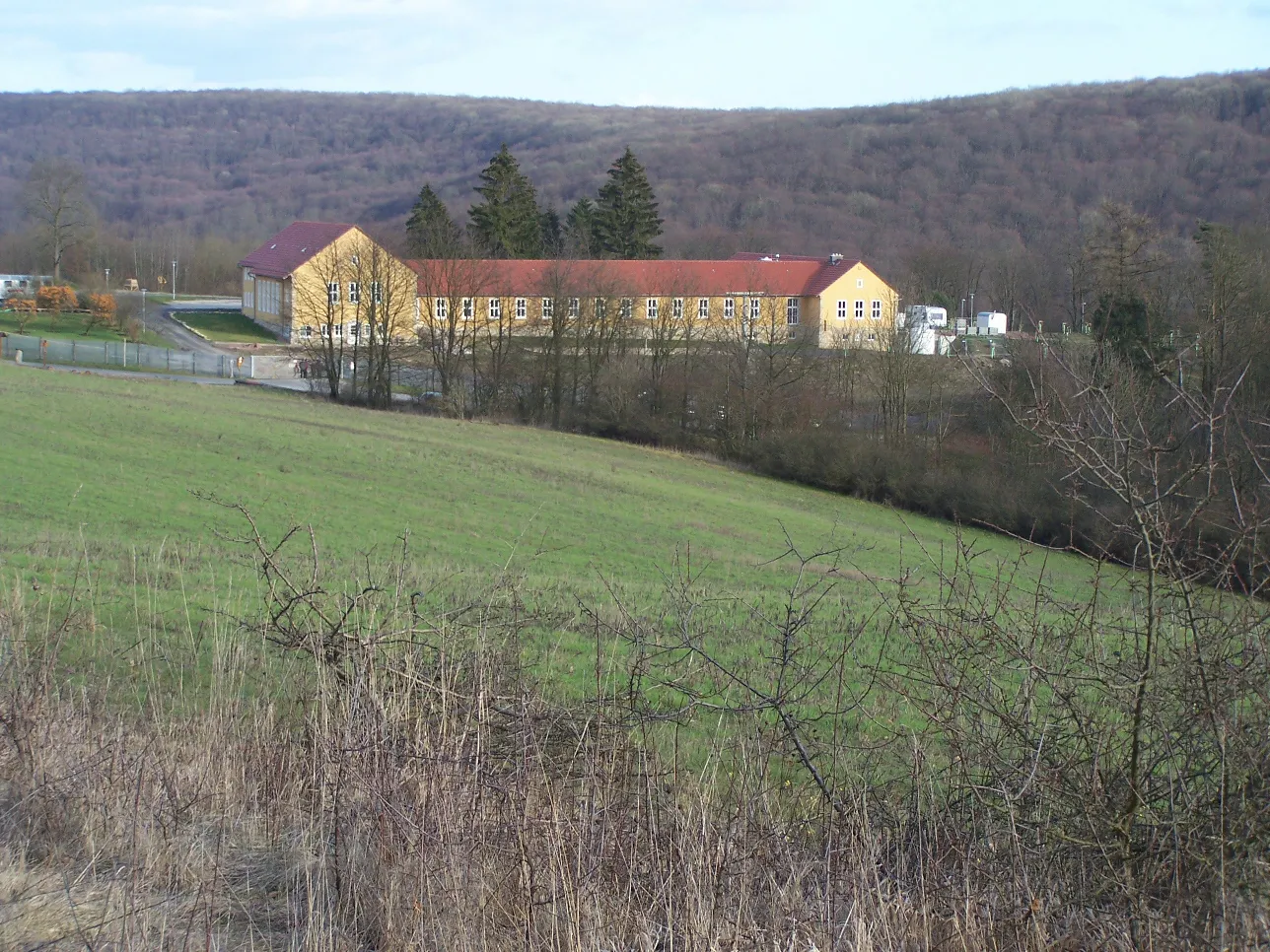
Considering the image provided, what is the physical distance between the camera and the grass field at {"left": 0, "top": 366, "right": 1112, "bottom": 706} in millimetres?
12422

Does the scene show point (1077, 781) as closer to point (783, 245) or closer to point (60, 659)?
point (60, 659)

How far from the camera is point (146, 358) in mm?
61125

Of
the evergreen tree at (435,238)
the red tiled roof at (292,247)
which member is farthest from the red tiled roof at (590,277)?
the red tiled roof at (292,247)

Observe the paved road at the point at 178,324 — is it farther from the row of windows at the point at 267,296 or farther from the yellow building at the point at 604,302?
the yellow building at the point at 604,302

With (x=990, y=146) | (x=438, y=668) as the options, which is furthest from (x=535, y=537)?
(x=990, y=146)

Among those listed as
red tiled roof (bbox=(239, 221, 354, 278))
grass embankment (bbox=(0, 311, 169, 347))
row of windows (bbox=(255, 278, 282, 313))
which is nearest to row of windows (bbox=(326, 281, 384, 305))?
red tiled roof (bbox=(239, 221, 354, 278))

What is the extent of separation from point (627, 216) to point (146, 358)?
1246 inches

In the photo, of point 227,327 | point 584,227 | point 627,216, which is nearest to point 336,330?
point 227,327

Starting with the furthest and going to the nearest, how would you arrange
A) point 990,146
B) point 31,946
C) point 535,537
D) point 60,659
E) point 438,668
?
1. point 990,146
2. point 535,537
3. point 60,659
4. point 438,668
5. point 31,946

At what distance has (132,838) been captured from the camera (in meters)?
4.41

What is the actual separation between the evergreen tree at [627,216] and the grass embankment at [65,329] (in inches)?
1149

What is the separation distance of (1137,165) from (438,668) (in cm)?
11690

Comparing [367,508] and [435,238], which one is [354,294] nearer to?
[435,238]

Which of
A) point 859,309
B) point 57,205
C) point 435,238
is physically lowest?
point 859,309
